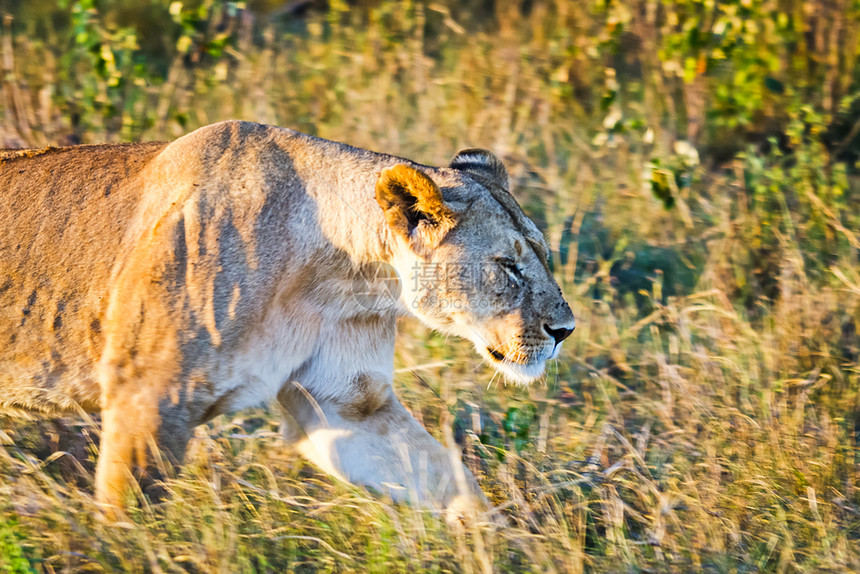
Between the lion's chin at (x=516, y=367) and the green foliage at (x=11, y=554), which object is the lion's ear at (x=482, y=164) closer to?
the lion's chin at (x=516, y=367)

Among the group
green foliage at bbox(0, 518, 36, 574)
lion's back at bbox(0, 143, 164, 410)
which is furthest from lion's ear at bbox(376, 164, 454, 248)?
green foliage at bbox(0, 518, 36, 574)

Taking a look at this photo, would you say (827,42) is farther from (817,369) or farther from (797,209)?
(817,369)

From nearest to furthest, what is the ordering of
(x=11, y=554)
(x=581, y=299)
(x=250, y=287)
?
(x=11, y=554) < (x=250, y=287) < (x=581, y=299)

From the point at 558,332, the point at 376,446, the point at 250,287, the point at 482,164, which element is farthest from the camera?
the point at 482,164

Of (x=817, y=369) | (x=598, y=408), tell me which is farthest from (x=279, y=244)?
(x=817, y=369)

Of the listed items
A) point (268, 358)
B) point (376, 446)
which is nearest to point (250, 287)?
point (268, 358)

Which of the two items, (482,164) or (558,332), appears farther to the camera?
(482,164)

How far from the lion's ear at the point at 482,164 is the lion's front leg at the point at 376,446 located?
2.80 ft

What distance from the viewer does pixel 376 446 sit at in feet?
11.1

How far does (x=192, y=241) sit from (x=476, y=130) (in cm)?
379

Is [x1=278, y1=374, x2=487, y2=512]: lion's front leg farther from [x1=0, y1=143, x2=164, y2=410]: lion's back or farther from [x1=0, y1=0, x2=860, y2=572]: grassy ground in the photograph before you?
[x1=0, y1=143, x2=164, y2=410]: lion's back

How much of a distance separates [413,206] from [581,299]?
2087 millimetres

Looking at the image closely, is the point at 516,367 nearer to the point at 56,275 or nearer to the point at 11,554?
the point at 56,275

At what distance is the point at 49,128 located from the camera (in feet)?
18.3
